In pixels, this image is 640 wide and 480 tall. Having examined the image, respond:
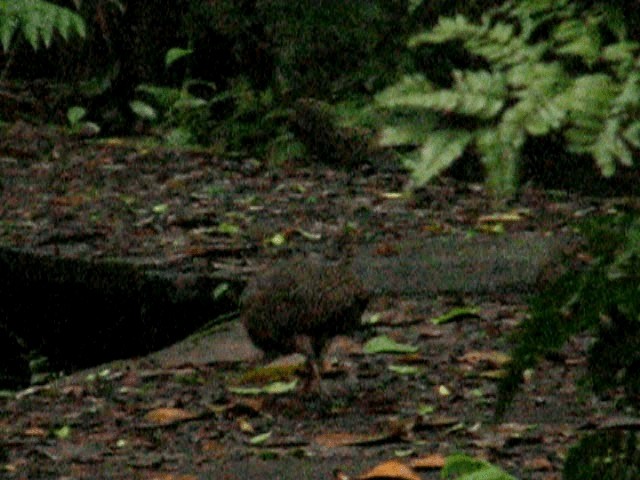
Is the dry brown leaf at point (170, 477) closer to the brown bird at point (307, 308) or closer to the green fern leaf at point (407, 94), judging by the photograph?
the brown bird at point (307, 308)

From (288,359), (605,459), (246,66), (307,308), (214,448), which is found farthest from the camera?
(246,66)

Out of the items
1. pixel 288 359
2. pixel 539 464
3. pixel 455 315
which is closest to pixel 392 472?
pixel 539 464

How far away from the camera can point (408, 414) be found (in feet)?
16.0

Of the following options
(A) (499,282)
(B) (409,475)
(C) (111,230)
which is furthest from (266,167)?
(B) (409,475)

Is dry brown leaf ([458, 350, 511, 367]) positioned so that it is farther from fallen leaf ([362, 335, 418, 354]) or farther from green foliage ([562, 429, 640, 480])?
green foliage ([562, 429, 640, 480])

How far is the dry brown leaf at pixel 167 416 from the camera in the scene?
16.7ft

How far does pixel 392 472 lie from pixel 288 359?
1.72 m

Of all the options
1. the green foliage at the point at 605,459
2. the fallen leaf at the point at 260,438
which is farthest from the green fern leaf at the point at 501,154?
the fallen leaf at the point at 260,438

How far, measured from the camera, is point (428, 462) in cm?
416

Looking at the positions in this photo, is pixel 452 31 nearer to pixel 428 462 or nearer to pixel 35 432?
pixel 428 462

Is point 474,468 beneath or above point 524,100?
beneath

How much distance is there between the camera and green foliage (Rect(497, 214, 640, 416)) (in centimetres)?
135

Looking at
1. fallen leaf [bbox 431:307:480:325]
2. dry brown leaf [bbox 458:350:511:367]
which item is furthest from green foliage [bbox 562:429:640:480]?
fallen leaf [bbox 431:307:480:325]

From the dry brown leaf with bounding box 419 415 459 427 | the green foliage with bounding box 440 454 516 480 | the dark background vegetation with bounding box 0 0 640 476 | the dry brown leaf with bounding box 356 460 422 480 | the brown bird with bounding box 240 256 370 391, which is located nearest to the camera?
the green foliage with bounding box 440 454 516 480
